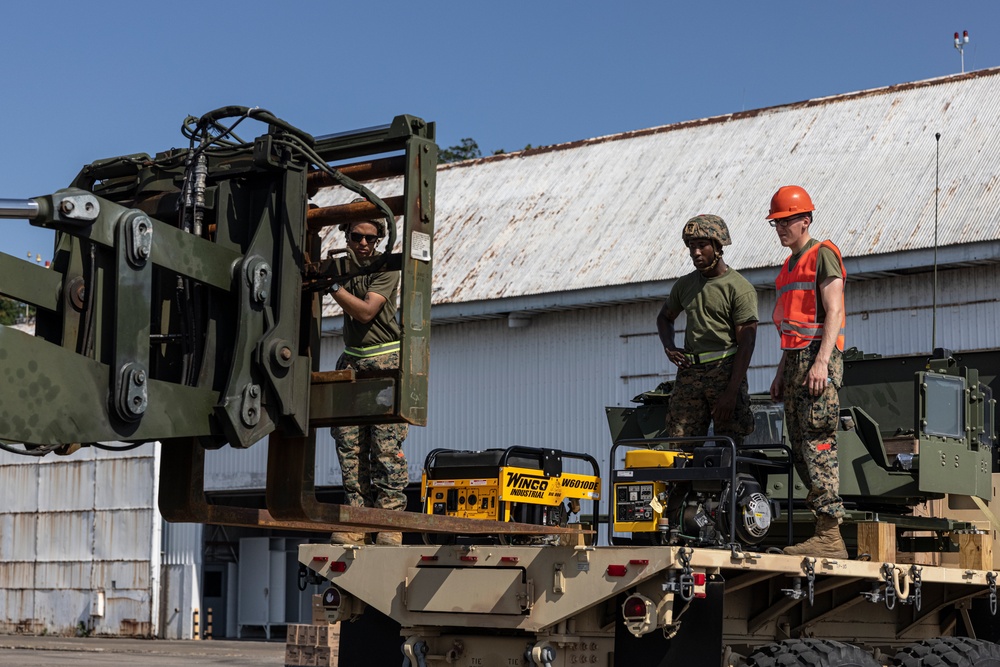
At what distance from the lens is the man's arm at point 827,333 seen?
7875mm

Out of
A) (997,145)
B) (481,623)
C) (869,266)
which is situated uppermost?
(997,145)

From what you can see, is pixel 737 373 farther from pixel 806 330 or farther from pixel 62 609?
pixel 62 609

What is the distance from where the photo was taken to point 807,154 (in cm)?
1953

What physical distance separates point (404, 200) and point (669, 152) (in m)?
16.8

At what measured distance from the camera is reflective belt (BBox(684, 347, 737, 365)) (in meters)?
8.42

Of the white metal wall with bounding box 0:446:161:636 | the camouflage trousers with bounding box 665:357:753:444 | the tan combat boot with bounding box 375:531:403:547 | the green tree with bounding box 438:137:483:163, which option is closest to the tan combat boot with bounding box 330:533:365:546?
the tan combat boot with bounding box 375:531:403:547

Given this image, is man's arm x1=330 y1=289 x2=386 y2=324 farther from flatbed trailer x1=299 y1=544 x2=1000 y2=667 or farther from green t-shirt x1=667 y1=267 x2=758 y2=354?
green t-shirt x1=667 y1=267 x2=758 y2=354

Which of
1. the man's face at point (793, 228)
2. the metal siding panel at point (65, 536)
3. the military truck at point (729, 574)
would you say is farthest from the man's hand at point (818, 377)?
the metal siding panel at point (65, 536)

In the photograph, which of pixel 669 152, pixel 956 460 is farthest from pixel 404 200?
pixel 669 152

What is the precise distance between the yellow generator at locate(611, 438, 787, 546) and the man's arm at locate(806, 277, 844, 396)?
0.63 metres

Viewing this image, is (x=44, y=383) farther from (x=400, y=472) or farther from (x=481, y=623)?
(x=400, y=472)

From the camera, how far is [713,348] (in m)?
8.48

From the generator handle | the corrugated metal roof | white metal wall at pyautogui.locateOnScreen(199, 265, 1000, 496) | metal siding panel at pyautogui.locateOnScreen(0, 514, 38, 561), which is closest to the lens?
the generator handle

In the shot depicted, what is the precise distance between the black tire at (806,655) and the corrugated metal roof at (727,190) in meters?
9.75
